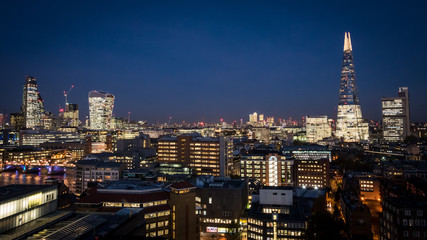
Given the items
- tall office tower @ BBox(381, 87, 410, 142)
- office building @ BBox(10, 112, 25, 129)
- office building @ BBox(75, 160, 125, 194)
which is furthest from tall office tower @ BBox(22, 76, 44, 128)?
tall office tower @ BBox(381, 87, 410, 142)

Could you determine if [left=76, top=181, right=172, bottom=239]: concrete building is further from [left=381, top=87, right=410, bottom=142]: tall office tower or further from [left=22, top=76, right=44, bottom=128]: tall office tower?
[left=22, top=76, right=44, bottom=128]: tall office tower

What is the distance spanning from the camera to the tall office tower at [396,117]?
297ft

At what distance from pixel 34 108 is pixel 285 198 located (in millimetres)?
141286

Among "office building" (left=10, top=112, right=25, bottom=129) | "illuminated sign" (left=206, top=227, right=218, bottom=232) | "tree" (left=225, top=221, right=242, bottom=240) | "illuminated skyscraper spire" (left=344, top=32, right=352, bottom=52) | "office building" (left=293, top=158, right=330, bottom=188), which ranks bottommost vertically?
"illuminated sign" (left=206, top=227, right=218, bottom=232)

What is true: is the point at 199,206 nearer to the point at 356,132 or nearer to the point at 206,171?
the point at 206,171

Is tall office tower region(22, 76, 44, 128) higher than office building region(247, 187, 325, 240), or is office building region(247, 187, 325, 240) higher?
tall office tower region(22, 76, 44, 128)

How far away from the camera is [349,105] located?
106 meters

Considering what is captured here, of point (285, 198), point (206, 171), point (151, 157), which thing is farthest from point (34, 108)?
point (285, 198)

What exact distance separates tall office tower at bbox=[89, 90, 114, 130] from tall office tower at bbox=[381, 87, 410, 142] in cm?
12150

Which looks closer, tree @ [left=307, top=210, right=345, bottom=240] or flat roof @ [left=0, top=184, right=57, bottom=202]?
flat roof @ [left=0, top=184, right=57, bottom=202]

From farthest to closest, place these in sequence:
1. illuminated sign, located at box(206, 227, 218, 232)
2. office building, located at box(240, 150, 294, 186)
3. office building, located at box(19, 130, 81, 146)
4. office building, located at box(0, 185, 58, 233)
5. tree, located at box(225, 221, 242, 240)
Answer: office building, located at box(19, 130, 81, 146) < office building, located at box(240, 150, 294, 186) < illuminated sign, located at box(206, 227, 218, 232) < tree, located at box(225, 221, 242, 240) < office building, located at box(0, 185, 58, 233)

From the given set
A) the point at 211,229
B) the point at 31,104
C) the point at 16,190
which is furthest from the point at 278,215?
the point at 31,104

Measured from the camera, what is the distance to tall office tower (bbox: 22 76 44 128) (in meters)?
135

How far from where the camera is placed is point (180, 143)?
50031mm
